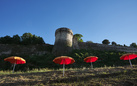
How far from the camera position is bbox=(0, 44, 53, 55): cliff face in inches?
769

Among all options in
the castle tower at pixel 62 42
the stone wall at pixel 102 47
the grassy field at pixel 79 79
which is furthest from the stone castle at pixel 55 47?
the grassy field at pixel 79 79

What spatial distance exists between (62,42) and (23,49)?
8312mm

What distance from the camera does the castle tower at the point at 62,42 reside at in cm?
1831

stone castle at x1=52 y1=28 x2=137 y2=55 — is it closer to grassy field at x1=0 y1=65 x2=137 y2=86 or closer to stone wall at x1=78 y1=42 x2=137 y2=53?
stone wall at x1=78 y1=42 x2=137 y2=53

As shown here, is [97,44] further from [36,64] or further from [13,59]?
[13,59]

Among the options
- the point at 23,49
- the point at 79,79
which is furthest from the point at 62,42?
the point at 79,79

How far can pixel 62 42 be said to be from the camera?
1908cm

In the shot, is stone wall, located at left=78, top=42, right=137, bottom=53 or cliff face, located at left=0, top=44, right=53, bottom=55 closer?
cliff face, located at left=0, top=44, right=53, bottom=55

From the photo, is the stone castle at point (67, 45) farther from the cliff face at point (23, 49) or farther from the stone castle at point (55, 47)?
the cliff face at point (23, 49)

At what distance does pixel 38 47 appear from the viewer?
21.1m

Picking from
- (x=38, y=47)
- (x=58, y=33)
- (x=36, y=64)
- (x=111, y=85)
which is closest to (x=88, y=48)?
(x=58, y=33)

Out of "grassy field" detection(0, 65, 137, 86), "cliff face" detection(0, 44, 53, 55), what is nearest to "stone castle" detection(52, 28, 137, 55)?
"cliff face" detection(0, 44, 53, 55)

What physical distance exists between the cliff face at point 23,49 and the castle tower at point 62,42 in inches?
103

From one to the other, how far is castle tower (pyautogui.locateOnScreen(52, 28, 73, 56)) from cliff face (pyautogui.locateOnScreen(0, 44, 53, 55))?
2617mm
